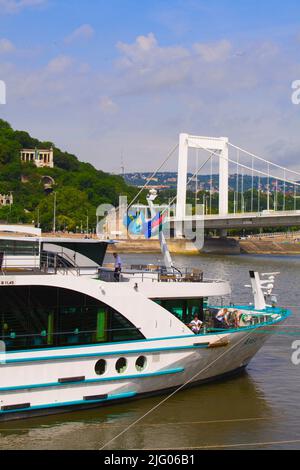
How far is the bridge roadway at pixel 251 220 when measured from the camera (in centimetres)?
5431

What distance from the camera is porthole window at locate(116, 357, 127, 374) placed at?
11.3 meters

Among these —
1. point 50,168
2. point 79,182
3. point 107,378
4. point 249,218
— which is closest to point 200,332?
point 107,378

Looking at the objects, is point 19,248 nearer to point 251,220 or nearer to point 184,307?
point 184,307

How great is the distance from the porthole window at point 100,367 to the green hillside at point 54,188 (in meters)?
68.0

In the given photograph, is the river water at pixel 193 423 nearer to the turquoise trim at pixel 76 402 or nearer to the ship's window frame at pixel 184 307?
the turquoise trim at pixel 76 402

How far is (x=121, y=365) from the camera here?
1134 centimetres

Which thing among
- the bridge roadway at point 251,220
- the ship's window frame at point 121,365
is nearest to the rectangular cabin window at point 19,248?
the ship's window frame at point 121,365

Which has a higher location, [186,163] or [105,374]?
[186,163]

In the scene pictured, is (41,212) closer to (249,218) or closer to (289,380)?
(249,218)

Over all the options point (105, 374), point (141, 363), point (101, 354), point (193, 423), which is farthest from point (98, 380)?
point (193, 423)

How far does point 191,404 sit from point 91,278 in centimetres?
234

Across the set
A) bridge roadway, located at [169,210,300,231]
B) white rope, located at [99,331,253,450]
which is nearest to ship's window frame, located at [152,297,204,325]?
white rope, located at [99,331,253,450]

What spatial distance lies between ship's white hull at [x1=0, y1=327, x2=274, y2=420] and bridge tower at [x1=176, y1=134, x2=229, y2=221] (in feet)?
155

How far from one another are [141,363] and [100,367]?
2.19ft
